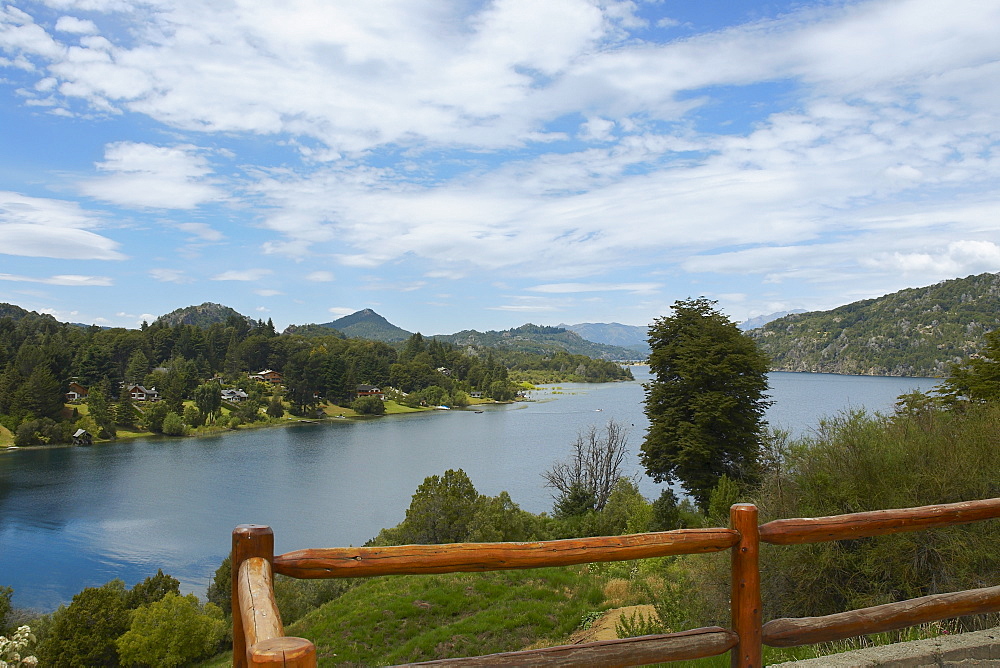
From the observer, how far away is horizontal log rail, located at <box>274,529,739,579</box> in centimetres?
234

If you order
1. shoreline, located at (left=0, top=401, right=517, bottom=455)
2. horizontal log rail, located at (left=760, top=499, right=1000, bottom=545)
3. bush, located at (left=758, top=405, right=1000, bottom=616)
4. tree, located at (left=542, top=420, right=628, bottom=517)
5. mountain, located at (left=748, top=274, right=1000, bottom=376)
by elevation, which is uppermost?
mountain, located at (left=748, top=274, right=1000, bottom=376)

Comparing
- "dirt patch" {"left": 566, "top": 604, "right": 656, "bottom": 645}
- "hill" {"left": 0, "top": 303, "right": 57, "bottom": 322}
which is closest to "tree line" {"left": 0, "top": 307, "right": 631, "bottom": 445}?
"hill" {"left": 0, "top": 303, "right": 57, "bottom": 322}

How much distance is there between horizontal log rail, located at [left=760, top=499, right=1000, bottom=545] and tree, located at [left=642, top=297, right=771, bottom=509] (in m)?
17.9

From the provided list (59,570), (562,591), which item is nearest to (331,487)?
(59,570)

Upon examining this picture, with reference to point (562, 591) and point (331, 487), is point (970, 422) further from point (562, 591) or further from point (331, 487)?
point (331, 487)

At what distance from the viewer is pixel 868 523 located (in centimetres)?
302

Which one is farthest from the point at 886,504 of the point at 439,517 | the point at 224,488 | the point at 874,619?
the point at 224,488

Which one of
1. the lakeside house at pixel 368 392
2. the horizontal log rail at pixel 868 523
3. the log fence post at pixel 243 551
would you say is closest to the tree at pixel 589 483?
the horizontal log rail at pixel 868 523

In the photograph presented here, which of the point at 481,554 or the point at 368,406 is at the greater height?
the point at 481,554

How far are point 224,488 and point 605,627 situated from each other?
39666 mm

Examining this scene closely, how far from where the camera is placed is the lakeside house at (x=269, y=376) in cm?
9881

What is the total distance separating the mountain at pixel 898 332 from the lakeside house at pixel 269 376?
7801 centimetres

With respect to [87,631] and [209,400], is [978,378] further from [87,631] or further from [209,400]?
[209,400]

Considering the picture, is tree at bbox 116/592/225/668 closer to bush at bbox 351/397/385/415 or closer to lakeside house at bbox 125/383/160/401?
bush at bbox 351/397/385/415
